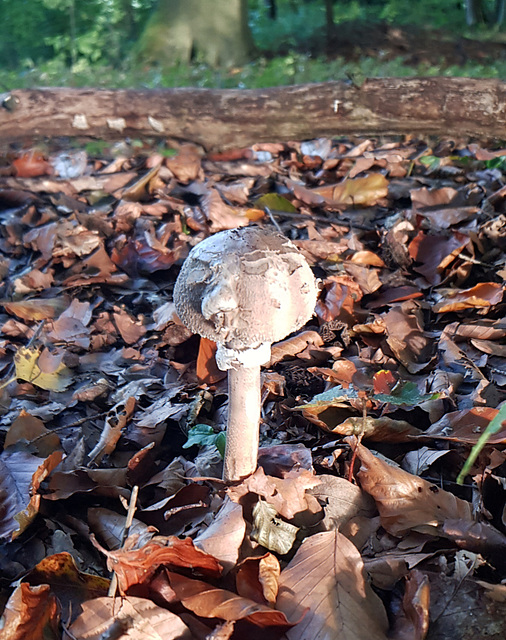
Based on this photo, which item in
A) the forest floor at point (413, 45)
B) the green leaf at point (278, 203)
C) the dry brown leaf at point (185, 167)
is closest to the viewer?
the green leaf at point (278, 203)

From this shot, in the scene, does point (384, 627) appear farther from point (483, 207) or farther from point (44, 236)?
point (44, 236)

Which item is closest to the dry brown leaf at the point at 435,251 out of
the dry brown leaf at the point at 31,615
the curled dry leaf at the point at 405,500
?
the curled dry leaf at the point at 405,500

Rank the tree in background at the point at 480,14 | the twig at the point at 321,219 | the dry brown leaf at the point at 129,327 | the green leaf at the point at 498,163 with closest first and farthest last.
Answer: the dry brown leaf at the point at 129,327, the twig at the point at 321,219, the green leaf at the point at 498,163, the tree in background at the point at 480,14

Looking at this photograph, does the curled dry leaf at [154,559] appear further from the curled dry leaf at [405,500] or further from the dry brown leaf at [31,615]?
the curled dry leaf at [405,500]

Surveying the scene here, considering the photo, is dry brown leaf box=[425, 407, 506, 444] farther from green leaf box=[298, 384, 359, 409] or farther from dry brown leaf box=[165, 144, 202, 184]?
dry brown leaf box=[165, 144, 202, 184]

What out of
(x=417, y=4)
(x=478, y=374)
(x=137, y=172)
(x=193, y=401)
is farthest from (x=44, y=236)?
(x=417, y=4)

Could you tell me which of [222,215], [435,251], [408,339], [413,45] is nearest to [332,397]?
[408,339]
